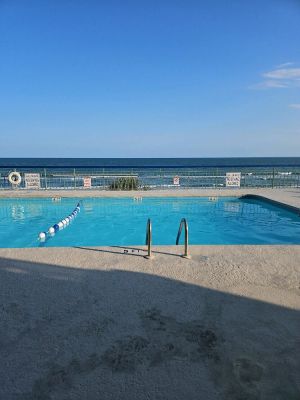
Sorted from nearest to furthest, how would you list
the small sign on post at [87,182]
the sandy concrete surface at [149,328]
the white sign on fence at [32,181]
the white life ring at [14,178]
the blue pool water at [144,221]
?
the sandy concrete surface at [149,328] → the blue pool water at [144,221] → the white life ring at [14,178] → the white sign on fence at [32,181] → the small sign on post at [87,182]

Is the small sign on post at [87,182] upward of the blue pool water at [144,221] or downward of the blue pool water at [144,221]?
upward

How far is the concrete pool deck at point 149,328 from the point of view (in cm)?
232

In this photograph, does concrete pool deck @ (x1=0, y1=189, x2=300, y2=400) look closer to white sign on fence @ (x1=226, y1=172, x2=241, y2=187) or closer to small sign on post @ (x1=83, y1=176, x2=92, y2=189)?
small sign on post @ (x1=83, y1=176, x2=92, y2=189)

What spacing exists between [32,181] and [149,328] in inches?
574

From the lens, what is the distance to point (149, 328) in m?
3.07

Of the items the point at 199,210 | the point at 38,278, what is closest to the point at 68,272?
the point at 38,278

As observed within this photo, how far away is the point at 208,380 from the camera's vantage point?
7.77 ft

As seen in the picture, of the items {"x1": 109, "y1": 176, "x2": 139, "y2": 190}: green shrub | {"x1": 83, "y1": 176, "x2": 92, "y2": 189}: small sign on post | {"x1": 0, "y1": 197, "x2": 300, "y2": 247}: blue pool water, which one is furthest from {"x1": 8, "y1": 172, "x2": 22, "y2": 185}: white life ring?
{"x1": 109, "y1": 176, "x2": 139, "y2": 190}: green shrub

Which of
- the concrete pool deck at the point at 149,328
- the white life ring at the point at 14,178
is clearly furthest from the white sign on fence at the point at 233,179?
the concrete pool deck at the point at 149,328

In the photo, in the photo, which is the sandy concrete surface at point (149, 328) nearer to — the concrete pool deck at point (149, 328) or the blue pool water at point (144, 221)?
the concrete pool deck at point (149, 328)

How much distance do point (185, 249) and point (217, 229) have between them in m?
4.89

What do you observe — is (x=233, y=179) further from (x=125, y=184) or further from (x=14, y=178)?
(x=14, y=178)

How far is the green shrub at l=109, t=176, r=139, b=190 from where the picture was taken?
657 inches

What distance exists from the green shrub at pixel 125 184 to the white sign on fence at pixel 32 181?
13.0ft
